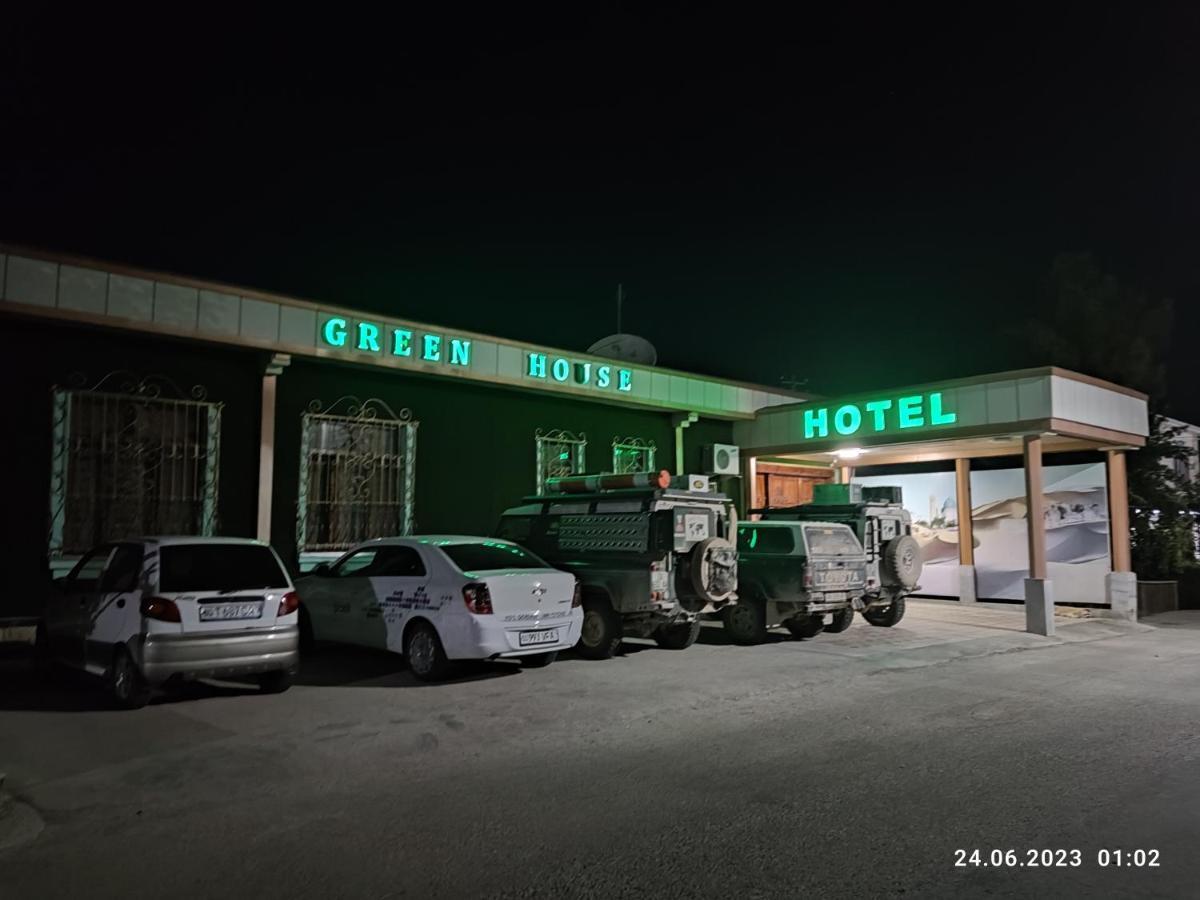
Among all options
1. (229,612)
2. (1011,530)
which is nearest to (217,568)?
(229,612)

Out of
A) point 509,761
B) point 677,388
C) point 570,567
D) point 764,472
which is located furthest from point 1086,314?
point 509,761

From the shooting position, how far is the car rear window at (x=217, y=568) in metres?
7.82

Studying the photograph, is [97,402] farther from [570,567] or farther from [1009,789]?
[1009,789]

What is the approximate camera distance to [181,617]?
7602 millimetres

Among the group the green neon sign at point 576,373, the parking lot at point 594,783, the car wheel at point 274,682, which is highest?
the green neon sign at point 576,373

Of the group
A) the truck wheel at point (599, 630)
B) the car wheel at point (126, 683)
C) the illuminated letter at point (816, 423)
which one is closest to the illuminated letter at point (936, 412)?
the illuminated letter at point (816, 423)

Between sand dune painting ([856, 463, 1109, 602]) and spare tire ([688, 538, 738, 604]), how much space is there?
9.95 metres

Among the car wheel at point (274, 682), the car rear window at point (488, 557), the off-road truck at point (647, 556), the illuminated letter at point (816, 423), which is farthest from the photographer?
the illuminated letter at point (816, 423)

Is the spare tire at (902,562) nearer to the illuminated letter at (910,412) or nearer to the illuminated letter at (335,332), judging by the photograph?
the illuminated letter at (910,412)

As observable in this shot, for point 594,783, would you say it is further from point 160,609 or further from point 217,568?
point 217,568

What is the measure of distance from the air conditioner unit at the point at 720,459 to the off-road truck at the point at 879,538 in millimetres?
3514

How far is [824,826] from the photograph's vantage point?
4.84 meters

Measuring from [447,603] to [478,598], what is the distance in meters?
0.40

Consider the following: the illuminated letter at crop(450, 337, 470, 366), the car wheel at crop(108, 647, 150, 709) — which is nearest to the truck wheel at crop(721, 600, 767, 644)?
the illuminated letter at crop(450, 337, 470, 366)
